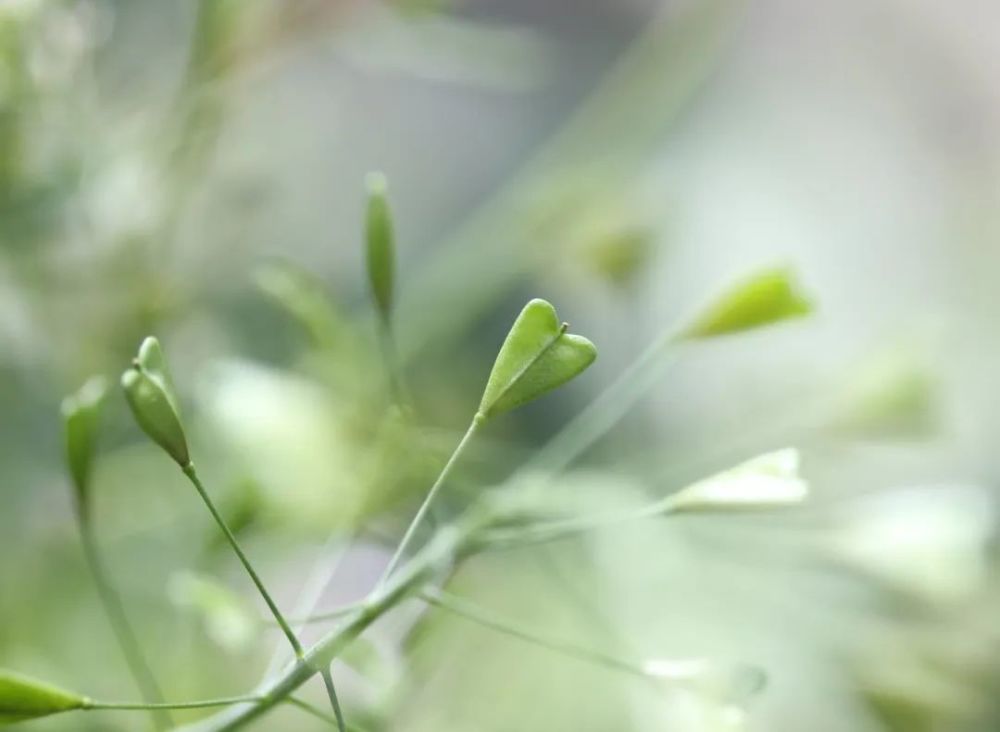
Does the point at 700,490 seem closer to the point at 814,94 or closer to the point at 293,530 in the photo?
the point at 293,530

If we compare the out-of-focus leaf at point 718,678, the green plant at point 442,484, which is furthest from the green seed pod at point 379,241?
the out-of-focus leaf at point 718,678

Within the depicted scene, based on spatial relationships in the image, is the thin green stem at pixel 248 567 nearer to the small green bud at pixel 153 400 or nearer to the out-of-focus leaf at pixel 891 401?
the small green bud at pixel 153 400

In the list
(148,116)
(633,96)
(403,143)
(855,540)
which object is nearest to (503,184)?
(403,143)

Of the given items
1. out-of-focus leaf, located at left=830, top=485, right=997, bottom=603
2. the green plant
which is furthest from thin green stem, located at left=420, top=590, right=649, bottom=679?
out-of-focus leaf, located at left=830, top=485, right=997, bottom=603

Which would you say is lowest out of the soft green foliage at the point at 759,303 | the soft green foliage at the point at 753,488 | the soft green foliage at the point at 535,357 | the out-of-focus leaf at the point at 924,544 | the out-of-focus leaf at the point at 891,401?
the soft green foliage at the point at 753,488

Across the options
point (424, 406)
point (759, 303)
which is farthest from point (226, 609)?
point (424, 406)

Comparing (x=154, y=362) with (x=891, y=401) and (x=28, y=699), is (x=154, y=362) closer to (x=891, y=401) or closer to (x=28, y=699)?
(x=28, y=699)

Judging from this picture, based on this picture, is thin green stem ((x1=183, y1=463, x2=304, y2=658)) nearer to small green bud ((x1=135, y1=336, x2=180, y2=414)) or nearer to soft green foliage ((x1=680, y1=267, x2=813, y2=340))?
small green bud ((x1=135, y1=336, x2=180, y2=414))

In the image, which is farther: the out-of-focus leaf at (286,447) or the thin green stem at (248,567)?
the out-of-focus leaf at (286,447)
